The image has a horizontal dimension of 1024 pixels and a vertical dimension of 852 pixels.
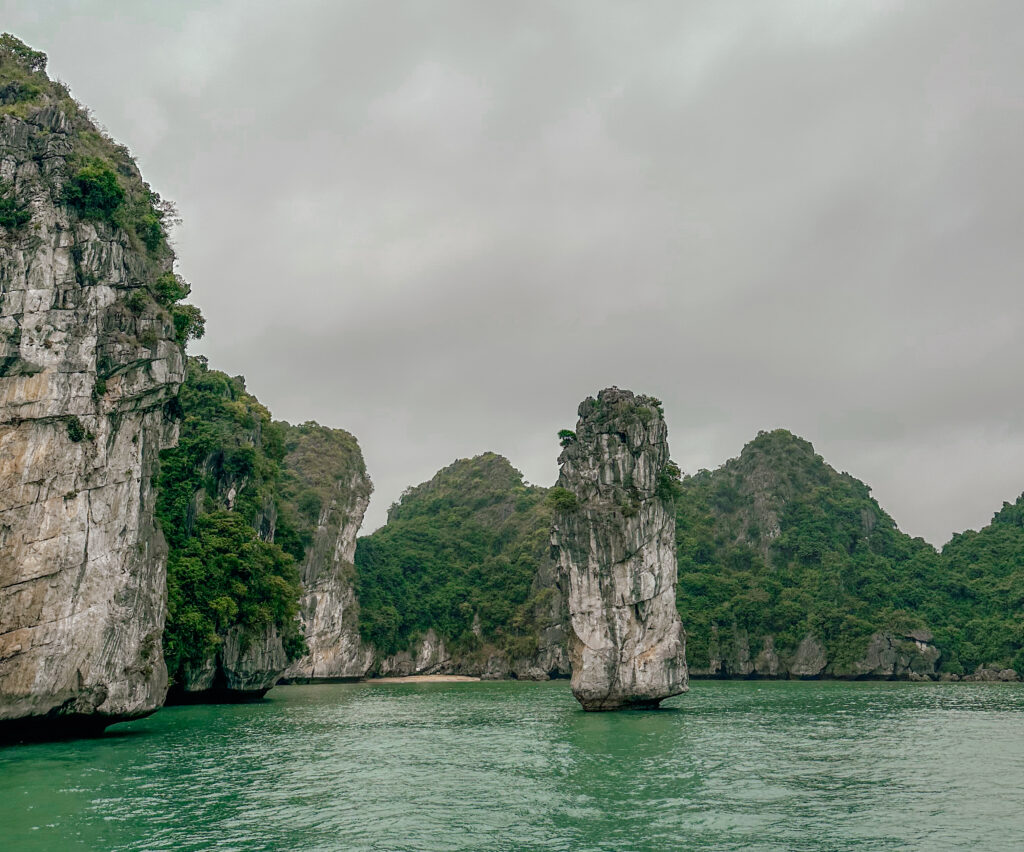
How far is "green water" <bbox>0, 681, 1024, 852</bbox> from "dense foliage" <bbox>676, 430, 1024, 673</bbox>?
50450 millimetres

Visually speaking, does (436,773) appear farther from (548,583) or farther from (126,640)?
(548,583)

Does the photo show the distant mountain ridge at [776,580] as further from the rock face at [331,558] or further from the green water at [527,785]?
the green water at [527,785]

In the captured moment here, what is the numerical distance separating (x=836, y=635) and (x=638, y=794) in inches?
2889

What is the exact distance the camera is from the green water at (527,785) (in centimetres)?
1632

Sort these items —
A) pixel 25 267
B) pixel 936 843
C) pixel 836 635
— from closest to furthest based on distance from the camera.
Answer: pixel 936 843 → pixel 25 267 → pixel 836 635

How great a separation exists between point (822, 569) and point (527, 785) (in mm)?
85836

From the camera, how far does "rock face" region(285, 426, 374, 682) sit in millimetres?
83750

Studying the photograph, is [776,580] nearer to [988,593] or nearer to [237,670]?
[988,593]

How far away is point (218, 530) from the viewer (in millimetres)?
45531

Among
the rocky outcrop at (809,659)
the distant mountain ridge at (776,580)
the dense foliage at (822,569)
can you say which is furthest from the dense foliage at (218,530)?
the rocky outcrop at (809,659)

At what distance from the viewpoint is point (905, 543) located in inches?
4210

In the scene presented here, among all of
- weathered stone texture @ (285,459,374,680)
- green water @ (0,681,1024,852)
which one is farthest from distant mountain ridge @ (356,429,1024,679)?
green water @ (0,681,1024,852)

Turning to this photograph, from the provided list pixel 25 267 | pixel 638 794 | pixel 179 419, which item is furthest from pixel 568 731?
pixel 25 267

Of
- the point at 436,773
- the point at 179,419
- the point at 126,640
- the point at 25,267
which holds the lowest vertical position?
the point at 436,773
